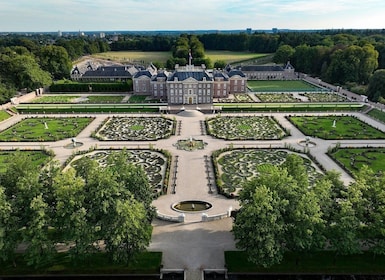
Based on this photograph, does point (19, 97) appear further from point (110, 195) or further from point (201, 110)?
point (110, 195)

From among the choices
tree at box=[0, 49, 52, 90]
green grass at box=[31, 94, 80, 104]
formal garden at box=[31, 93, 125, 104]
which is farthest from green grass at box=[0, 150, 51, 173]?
tree at box=[0, 49, 52, 90]

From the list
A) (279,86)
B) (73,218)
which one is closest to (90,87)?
(279,86)

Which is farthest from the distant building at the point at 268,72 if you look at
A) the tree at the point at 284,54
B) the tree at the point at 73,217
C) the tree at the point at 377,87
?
the tree at the point at 73,217

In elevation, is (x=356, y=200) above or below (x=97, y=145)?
above

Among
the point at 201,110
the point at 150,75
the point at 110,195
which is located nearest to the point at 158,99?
the point at 150,75

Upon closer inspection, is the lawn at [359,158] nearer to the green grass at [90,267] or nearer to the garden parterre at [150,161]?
the garden parterre at [150,161]

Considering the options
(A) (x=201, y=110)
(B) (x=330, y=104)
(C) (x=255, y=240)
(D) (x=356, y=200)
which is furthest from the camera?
(B) (x=330, y=104)

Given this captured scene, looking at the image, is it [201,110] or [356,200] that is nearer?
[356,200]
